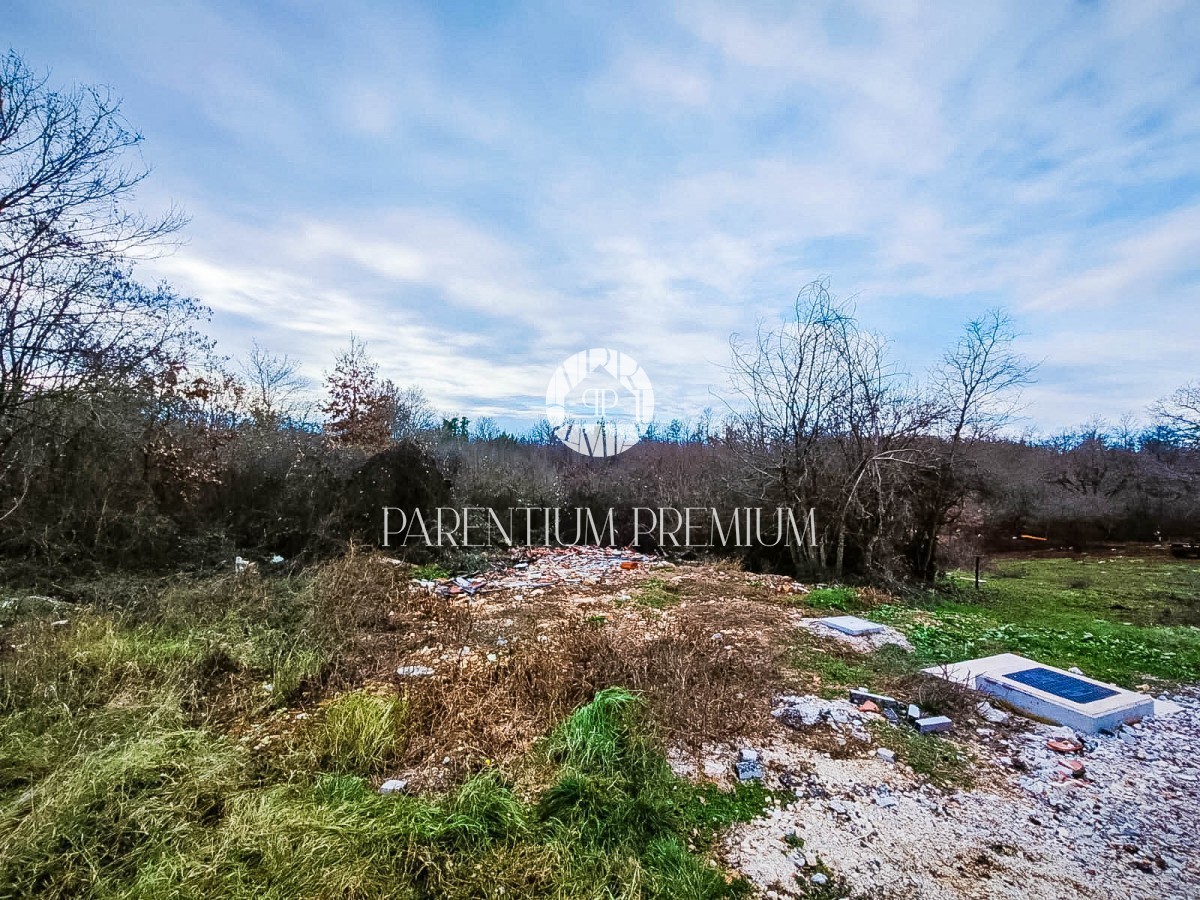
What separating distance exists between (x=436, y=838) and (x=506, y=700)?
1.11 m

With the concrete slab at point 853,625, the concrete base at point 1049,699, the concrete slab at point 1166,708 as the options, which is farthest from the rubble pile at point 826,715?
the concrete slab at point 1166,708

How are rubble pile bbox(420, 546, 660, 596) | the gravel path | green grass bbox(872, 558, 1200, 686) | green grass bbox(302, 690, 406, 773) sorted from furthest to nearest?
rubble pile bbox(420, 546, 660, 596)
green grass bbox(872, 558, 1200, 686)
green grass bbox(302, 690, 406, 773)
the gravel path

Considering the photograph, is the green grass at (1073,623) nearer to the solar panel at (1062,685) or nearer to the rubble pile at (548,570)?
the solar panel at (1062,685)

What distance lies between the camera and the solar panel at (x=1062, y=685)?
3166mm

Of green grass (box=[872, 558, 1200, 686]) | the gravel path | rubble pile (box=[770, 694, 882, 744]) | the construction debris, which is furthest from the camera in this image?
green grass (box=[872, 558, 1200, 686])

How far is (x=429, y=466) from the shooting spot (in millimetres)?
8367

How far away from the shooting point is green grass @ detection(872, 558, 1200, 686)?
3.98 metres

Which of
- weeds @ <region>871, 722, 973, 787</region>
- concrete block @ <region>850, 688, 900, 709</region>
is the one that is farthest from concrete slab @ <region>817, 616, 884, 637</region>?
weeds @ <region>871, 722, 973, 787</region>

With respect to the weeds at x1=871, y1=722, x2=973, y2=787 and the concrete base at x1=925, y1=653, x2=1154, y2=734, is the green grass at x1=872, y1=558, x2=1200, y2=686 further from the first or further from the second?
the weeds at x1=871, y1=722, x2=973, y2=787

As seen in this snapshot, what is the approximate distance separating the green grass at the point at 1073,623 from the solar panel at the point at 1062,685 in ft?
1.54

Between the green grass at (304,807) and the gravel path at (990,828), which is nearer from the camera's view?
the green grass at (304,807)

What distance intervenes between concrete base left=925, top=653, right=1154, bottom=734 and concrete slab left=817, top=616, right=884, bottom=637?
2.73 ft

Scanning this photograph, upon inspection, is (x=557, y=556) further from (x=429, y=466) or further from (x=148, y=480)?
(x=148, y=480)

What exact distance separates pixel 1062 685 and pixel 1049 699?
0.38 metres
